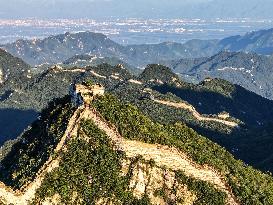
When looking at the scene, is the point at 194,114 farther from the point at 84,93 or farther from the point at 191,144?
the point at 84,93

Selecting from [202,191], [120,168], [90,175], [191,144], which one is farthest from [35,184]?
[191,144]

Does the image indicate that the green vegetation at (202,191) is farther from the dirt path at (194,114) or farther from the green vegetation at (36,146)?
the dirt path at (194,114)

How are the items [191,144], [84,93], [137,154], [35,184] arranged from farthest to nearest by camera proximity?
[191,144] < [84,93] < [137,154] < [35,184]

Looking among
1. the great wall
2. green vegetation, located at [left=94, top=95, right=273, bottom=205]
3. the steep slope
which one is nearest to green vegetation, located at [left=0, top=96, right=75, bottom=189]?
the steep slope

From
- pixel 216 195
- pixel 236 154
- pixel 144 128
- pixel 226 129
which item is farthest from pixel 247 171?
pixel 226 129

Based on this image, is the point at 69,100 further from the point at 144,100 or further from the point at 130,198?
the point at 144,100

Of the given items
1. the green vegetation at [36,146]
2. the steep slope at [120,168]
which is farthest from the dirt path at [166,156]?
the green vegetation at [36,146]
